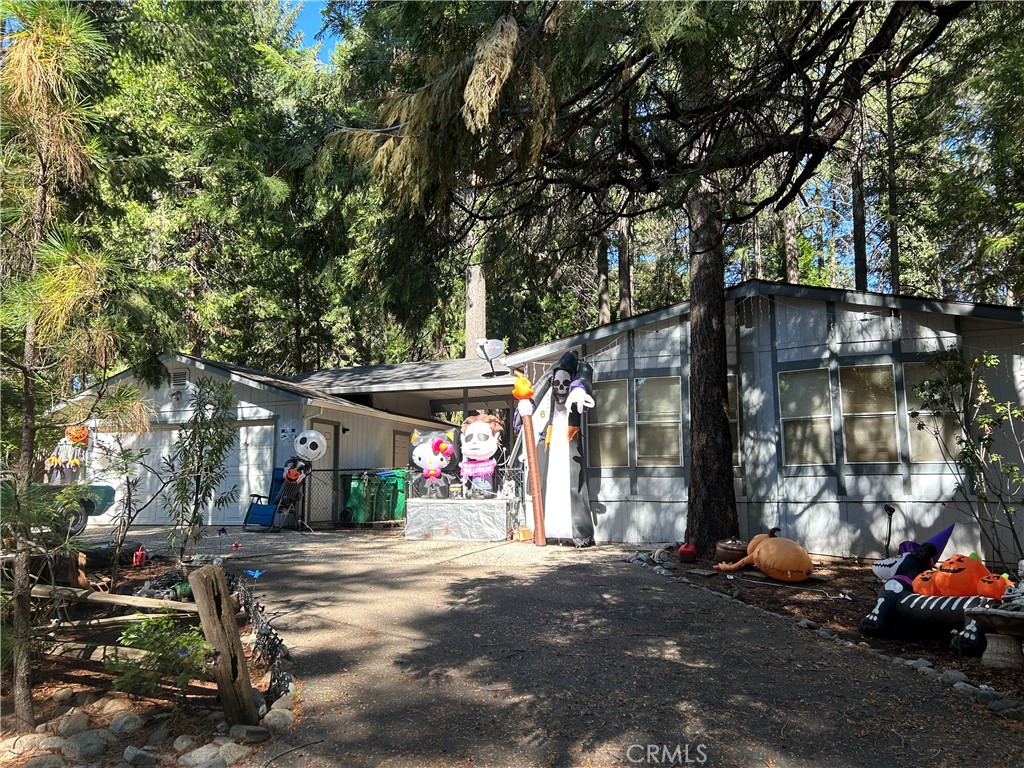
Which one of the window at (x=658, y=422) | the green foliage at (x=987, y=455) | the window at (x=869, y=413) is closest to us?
the green foliage at (x=987, y=455)

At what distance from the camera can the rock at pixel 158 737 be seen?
4227 mm

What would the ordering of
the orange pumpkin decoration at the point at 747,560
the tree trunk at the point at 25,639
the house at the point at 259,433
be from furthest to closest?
1. the house at the point at 259,433
2. the orange pumpkin decoration at the point at 747,560
3. the tree trunk at the point at 25,639

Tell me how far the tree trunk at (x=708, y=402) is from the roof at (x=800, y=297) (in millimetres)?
1180

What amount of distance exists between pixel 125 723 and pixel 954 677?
5282 mm

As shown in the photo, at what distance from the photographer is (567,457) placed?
38.2 ft

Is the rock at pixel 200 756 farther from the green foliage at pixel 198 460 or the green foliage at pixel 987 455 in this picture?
the green foliage at pixel 987 455

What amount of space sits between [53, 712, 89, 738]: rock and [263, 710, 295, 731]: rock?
4.18ft

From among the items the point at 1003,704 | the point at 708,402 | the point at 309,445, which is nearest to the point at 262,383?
the point at 309,445

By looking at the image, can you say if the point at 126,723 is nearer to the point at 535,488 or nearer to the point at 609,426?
the point at 535,488

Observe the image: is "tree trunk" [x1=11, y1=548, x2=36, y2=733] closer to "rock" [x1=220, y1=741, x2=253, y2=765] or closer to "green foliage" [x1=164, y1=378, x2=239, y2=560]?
"rock" [x1=220, y1=741, x2=253, y2=765]

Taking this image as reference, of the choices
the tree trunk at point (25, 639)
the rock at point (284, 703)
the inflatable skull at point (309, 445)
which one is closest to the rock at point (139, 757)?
the rock at point (284, 703)

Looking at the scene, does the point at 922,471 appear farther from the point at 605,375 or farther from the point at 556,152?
the point at 556,152

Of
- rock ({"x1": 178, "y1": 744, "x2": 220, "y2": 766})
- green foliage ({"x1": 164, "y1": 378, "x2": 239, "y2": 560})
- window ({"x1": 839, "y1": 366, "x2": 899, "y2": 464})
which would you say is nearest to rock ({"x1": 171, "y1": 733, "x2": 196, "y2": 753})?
rock ({"x1": 178, "y1": 744, "x2": 220, "y2": 766})

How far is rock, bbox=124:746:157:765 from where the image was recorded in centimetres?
391
